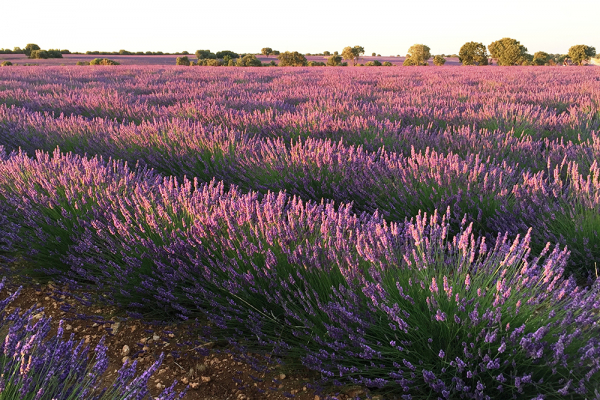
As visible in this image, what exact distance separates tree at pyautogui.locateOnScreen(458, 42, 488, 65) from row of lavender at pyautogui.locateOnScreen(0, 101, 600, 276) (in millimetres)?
38227

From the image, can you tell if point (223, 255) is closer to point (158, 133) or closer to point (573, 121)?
point (158, 133)

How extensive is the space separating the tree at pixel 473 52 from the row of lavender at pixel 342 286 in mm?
40837

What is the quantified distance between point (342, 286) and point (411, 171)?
1629 mm

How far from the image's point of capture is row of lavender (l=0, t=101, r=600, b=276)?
93.3 inches

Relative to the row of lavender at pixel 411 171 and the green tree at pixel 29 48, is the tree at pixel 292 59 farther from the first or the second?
the green tree at pixel 29 48

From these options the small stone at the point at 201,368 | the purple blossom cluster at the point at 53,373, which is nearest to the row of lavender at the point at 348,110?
the small stone at the point at 201,368

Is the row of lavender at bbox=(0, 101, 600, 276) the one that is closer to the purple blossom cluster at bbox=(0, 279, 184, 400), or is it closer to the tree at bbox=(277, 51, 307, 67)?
the purple blossom cluster at bbox=(0, 279, 184, 400)

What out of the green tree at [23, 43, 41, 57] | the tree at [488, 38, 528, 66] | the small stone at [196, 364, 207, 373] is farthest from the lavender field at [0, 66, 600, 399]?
the green tree at [23, 43, 41, 57]

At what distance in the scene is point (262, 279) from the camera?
179cm

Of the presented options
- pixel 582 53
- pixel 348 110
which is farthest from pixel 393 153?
pixel 582 53

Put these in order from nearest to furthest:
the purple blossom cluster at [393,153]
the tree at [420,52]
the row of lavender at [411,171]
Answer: the row of lavender at [411,171] < the purple blossom cluster at [393,153] < the tree at [420,52]

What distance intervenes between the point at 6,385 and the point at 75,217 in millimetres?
1737

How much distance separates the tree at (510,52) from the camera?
114 feet

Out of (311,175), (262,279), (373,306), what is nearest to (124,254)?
(262,279)
